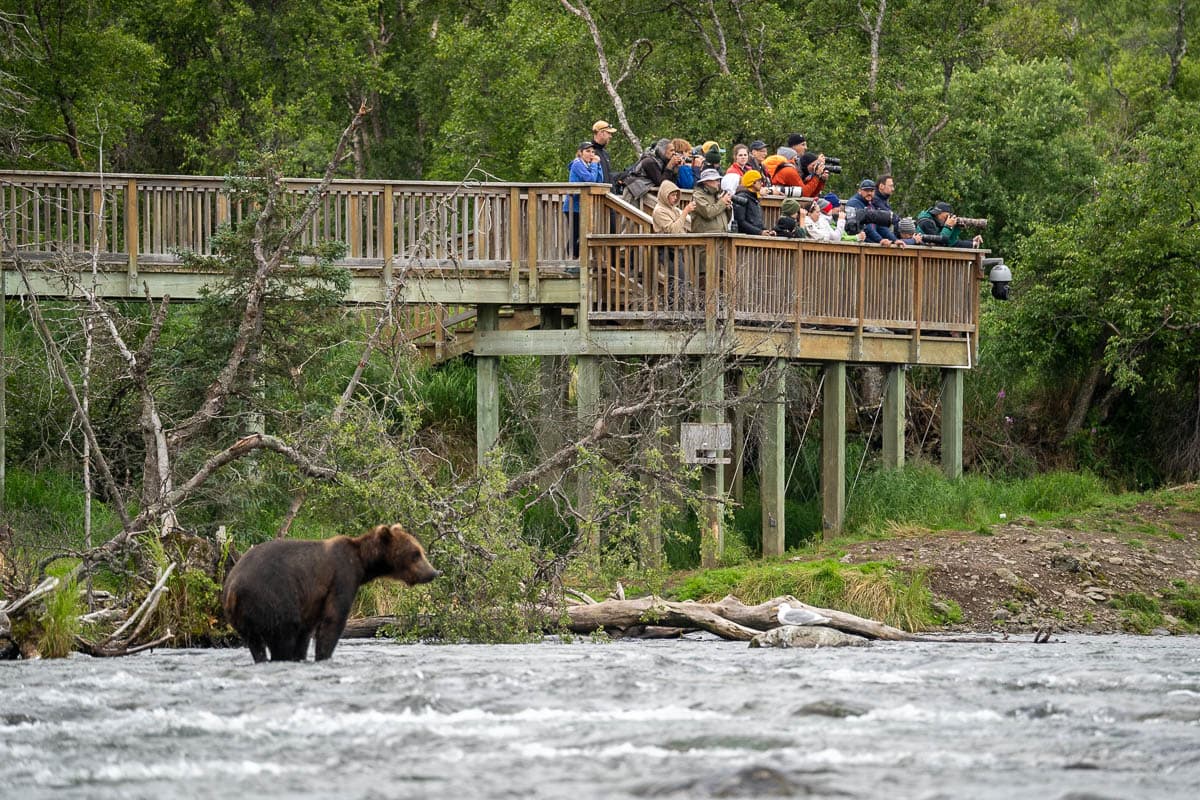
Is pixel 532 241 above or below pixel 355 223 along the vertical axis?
below

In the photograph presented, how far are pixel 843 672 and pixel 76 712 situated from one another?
525 cm

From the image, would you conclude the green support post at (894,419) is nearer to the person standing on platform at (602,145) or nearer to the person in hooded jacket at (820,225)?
the person in hooded jacket at (820,225)

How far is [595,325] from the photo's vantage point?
24.8m

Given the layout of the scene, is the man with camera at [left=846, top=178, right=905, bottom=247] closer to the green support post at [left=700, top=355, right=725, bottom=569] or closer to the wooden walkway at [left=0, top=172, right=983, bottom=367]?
the wooden walkway at [left=0, top=172, right=983, bottom=367]

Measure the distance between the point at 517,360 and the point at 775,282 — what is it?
246 inches

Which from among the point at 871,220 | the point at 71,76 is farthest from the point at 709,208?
the point at 71,76

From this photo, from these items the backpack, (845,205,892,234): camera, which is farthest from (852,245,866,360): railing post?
the backpack

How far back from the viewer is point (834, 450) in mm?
26234

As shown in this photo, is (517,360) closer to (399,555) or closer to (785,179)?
(785,179)

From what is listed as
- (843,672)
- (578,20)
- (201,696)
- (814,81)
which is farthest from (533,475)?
(578,20)

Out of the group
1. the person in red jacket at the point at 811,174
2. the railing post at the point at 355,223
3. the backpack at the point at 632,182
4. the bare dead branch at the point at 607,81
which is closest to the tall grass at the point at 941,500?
the person in red jacket at the point at 811,174

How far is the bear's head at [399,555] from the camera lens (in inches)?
567

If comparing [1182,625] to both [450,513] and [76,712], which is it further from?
[76,712]

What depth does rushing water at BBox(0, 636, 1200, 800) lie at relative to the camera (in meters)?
9.77
